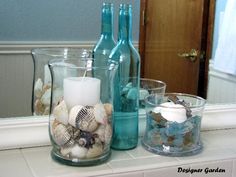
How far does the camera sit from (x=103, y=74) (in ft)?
2.67

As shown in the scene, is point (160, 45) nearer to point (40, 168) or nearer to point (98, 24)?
point (98, 24)

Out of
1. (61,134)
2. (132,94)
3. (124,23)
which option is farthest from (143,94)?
(61,134)

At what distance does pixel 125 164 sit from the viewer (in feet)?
2.62

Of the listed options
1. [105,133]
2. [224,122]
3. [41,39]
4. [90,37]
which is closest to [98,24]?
[90,37]

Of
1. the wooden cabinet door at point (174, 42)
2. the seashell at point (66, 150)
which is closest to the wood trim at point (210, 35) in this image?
the wooden cabinet door at point (174, 42)

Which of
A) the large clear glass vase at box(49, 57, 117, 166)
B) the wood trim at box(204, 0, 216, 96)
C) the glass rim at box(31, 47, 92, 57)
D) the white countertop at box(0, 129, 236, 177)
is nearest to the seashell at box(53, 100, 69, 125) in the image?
the large clear glass vase at box(49, 57, 117, 166)

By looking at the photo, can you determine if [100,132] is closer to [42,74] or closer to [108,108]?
[108,108]

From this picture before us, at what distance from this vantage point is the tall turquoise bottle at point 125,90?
874mm

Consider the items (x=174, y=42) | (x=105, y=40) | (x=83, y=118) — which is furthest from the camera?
(x=174, y=42)

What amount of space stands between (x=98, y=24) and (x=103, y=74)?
0.22 m

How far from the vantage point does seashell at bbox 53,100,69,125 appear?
754 mm

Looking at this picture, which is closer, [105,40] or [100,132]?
[100,132]

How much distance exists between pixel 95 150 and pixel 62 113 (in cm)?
10

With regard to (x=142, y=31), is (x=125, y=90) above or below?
below
